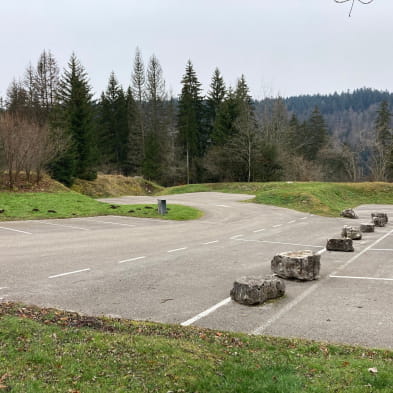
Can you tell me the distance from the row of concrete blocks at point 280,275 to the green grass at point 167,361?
192 cm

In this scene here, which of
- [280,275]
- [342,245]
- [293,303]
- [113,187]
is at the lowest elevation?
[293,303]

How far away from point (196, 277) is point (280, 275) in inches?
79.4

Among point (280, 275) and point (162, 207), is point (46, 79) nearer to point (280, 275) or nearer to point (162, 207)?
point (162, 207)

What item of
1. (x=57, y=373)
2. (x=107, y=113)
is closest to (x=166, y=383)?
(x=57, y=373)

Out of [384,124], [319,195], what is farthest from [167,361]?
[384,124]

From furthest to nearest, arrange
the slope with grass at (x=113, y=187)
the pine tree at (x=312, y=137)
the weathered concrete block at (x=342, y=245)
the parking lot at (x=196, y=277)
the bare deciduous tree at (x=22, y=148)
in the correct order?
the pine tree at (x=312, y=137)
the slope with grass at (x=113, y=187)
the bare deciduous tree at (x=22, y=148)
the weathered concrete block at (x=342, y=245)
the parking lot at (x=196, y=277)

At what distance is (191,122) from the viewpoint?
5459 centimetres

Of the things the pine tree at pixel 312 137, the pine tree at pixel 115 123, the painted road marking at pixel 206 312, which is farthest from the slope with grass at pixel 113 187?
the painted road marking at pixel 206 312

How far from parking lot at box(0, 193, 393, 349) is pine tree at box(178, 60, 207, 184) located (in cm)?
3701

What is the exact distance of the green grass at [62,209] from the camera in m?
21.3

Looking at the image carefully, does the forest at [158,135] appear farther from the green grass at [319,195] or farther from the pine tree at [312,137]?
the green grass at [319,195]

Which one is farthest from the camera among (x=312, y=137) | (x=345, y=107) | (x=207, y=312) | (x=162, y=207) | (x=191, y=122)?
(x=345, y=107)

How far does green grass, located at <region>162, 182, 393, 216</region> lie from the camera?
2758 cm

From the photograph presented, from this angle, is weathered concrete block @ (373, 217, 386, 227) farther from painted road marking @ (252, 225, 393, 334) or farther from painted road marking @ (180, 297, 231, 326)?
painted road marking @ (180, 297, 231, 326)
